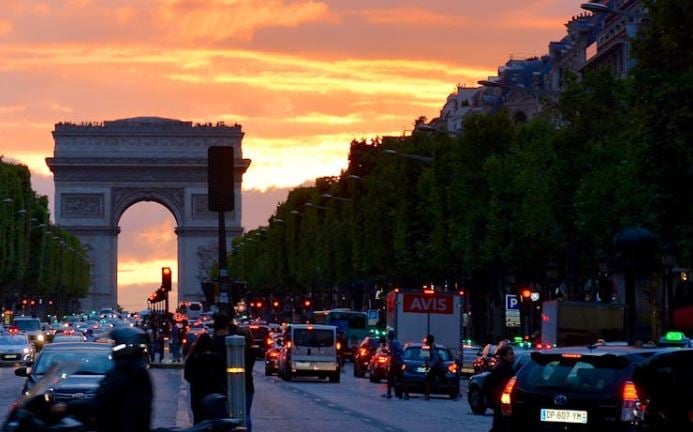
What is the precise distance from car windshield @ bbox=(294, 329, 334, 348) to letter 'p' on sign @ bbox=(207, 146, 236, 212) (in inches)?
1416

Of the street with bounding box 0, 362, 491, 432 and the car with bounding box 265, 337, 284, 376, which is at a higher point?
the car with bounding box 265, 337, 284, 376

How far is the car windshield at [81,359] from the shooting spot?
3106 centimetres

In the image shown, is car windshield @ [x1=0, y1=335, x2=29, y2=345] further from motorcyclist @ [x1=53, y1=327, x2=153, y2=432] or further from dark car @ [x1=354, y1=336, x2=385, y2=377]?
motorcyclist @ [x1=53, y1=327, x2=153, y2=432]

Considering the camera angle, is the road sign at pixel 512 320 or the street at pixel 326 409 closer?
the street at pixel 326 409

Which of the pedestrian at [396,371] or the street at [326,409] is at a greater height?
the pedestrian at [396,371]

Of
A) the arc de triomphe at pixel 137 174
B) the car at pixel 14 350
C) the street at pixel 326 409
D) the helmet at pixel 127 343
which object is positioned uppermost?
the arc de triomphe at pixel 137 174

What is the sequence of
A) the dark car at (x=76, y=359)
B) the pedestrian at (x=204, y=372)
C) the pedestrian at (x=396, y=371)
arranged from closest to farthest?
1. the pedestrian at (x=204, y=372)
2. the dark car at (x=76, y=359)
3. the pedestrian at (x=396, y=371)

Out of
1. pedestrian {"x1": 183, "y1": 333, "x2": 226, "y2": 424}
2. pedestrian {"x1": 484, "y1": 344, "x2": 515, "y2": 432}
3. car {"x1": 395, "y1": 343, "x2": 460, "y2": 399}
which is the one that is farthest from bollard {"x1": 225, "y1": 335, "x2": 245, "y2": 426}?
car {"x1": 395, "y1": 343, "x2": 460, "y2": 399}

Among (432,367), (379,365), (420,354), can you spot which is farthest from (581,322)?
(379,365)

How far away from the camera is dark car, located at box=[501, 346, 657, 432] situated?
21.5m

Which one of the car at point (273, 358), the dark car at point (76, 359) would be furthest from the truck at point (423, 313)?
the dark car at point (76, 359)

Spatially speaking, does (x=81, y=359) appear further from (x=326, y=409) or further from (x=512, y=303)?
(x=512, y=303)

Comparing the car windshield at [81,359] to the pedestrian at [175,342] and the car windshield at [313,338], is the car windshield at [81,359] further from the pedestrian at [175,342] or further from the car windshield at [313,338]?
the pedestrian at [175,342]

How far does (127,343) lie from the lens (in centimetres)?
1424
